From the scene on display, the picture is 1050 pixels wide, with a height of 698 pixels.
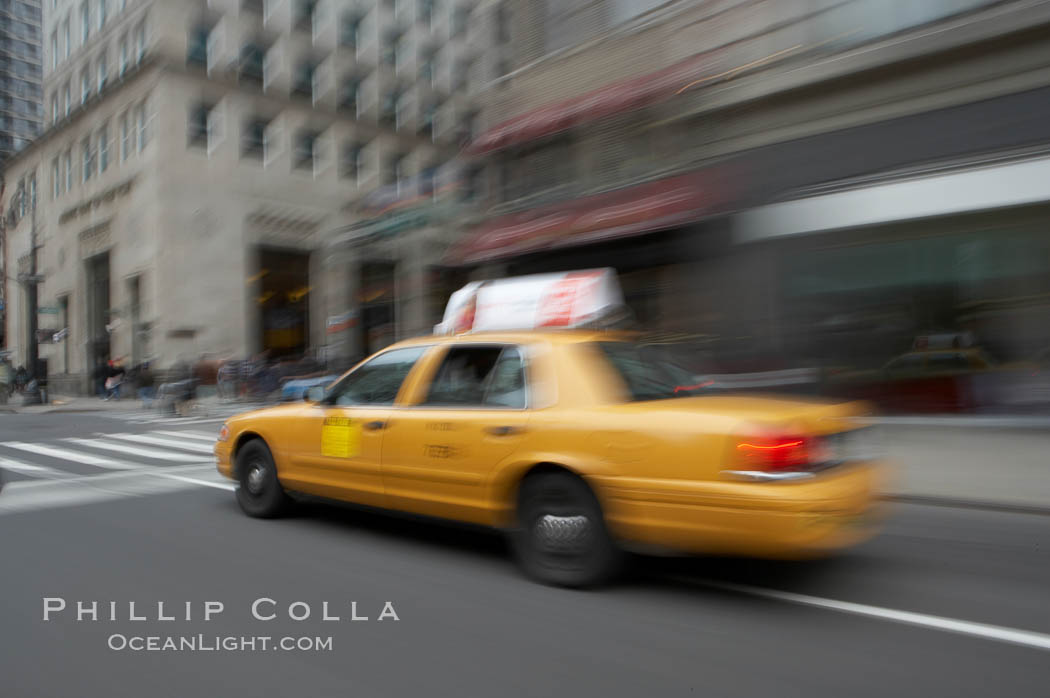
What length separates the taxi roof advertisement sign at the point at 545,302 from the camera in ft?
27.3

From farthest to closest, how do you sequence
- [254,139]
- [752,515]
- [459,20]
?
1. [459,20]
2. [254,139]
3. [752,515]

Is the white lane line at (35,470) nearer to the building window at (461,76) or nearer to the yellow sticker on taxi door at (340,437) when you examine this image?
the yellow sticker on taxi door at (340,437)

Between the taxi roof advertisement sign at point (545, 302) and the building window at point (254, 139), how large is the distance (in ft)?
85.2

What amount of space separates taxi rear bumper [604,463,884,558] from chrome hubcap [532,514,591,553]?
0.20 m

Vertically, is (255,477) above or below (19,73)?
below

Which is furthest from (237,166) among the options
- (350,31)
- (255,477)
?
(255,477)

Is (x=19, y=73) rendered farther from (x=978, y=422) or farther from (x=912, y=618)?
(x=912, y=618)

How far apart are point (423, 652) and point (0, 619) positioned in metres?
2.34

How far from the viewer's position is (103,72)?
110 feet

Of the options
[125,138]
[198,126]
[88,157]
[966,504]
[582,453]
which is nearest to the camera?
[582,453]

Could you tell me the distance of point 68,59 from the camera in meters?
35.8

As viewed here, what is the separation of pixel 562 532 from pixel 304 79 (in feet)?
107

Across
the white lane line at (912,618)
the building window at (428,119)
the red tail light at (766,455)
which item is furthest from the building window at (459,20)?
the red tail light at (766,455)

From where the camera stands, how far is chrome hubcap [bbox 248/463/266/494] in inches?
257
